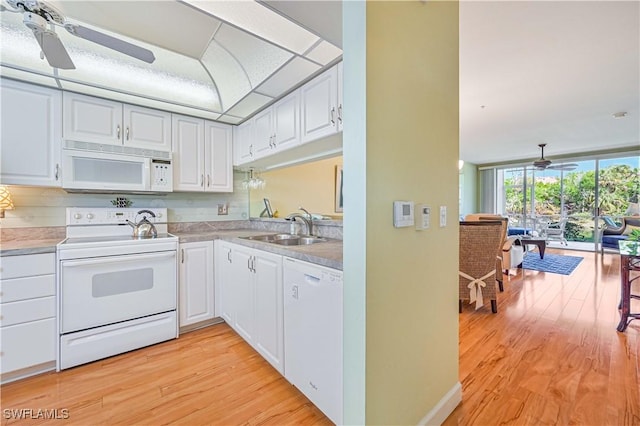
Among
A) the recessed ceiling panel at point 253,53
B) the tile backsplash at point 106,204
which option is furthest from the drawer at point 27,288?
the recessed ceiling panel at point 253,53

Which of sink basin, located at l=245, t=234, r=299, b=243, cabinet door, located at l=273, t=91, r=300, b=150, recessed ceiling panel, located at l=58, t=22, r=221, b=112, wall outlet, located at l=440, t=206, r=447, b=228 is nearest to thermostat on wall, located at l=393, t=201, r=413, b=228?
wall outlet, located at l=440, t=206, r=447, b=228

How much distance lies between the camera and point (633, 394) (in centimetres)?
161

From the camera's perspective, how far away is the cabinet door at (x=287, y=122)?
Result: 2.21 metres

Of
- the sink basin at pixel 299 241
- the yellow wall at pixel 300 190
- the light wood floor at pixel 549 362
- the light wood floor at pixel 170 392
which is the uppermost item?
the yellow wall at pixel 300 190

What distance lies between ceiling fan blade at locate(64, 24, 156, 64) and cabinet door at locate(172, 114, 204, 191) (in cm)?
114

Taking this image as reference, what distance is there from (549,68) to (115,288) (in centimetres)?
436

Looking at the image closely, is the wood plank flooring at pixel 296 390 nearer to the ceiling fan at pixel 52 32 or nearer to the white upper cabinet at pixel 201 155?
the white upper cabinet at pixel 201 155

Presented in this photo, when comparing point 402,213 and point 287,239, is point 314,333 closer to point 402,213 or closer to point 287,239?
point 402,213

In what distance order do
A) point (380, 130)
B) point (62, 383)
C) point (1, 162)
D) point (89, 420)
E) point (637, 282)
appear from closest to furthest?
point (380, 130)
point (89, 420)
point (62, 383)
point (1, 162)
point (637, 282)

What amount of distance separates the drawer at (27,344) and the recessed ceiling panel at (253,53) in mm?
2343

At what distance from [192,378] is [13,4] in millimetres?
2297

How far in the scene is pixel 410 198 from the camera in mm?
1246

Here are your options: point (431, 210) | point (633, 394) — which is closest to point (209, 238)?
point (431, 210)

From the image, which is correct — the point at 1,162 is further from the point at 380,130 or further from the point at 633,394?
the point at 633,394
